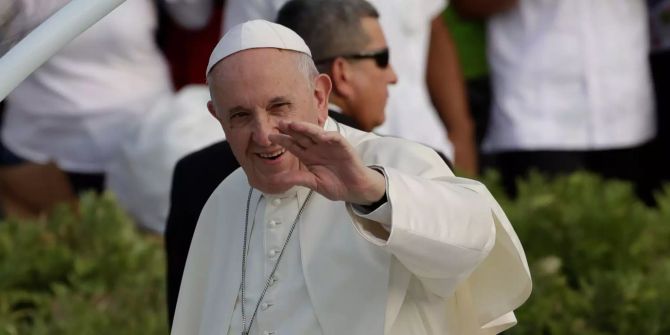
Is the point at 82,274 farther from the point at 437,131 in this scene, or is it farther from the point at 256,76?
the point at 256,76

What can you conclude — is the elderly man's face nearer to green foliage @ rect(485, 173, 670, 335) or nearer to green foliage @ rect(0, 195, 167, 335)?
green foliage @ rect(0, 195, 167, 335)

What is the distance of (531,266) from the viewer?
6.47m

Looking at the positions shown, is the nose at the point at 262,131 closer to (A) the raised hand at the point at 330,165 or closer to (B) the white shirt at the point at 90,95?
(A) the raised hand at the point at 330,165

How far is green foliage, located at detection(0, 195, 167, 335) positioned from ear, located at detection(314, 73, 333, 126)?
234 centimetres

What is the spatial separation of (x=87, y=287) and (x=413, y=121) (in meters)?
1.40

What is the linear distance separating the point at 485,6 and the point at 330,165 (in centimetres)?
454

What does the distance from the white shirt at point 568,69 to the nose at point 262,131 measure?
447 cm

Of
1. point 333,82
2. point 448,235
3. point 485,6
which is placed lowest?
point 485,6

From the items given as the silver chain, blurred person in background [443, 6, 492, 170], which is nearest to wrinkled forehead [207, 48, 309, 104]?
the silver chain

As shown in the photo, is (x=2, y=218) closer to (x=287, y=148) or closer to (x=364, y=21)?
(x=364, y=21)

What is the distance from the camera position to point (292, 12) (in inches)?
196

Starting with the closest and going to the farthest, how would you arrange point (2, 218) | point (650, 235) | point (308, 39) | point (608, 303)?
point (308, 39) → point (608, 303) → point (650, 235) → point (2, 218)

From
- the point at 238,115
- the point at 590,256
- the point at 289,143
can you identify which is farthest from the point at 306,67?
the point at 590,256

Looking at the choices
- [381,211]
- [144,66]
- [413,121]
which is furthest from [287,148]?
[144,66]
